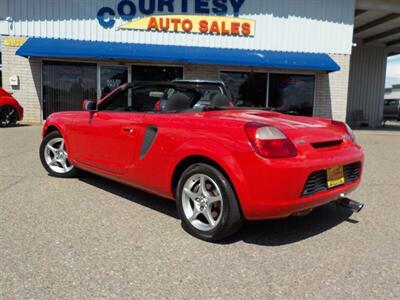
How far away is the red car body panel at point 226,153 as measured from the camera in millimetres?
3049

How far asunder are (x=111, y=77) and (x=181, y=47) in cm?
289

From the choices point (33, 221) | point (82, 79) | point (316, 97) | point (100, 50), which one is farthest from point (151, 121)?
point (316, 97)

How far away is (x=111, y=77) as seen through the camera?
14617 mm

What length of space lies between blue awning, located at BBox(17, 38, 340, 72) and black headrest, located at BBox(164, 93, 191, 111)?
9454 mm

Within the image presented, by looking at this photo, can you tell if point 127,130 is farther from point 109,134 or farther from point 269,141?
point 269,141

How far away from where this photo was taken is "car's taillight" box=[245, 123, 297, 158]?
3031 millimetres

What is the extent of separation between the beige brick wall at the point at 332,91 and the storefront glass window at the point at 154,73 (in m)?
5.74

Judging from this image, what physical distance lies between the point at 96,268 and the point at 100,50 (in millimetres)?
11571

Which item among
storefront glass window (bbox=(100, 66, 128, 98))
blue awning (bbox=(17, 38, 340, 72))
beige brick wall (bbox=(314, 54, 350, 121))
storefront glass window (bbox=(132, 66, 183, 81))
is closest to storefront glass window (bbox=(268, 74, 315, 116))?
beige brick wall (bbox=(314, 54, 350, 121))

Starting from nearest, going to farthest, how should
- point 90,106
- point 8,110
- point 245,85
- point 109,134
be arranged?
point 109,134
point 90,106
point 8,110
point 245,85

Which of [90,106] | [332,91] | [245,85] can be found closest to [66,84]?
[245,85]

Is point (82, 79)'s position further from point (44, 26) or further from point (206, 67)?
point (206, 67)

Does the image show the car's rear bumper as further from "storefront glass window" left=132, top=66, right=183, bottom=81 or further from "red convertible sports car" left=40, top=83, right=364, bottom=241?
"storefront glass window" left=132, top=66, right=183, bottom=81

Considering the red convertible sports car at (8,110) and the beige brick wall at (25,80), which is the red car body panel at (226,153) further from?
the beige brick wall at (25,80)
